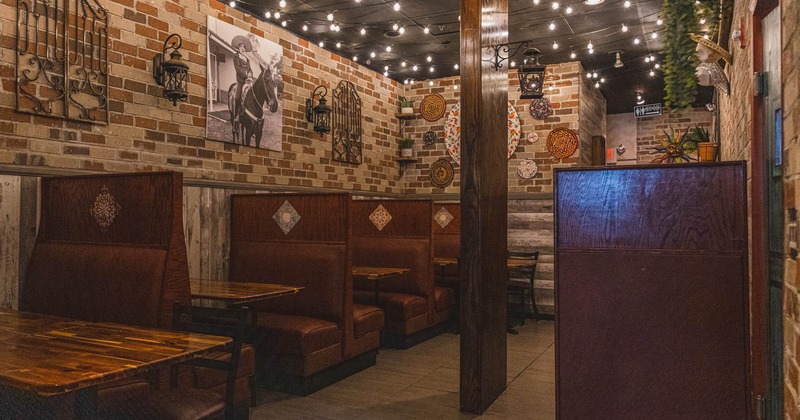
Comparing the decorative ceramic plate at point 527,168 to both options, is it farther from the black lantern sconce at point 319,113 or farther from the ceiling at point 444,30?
the black lantern sconce at point 319,113

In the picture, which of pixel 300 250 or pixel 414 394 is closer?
pixel 414 394

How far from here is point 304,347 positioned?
3.58m

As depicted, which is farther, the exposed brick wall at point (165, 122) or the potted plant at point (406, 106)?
the potted plant at point (406, 106)

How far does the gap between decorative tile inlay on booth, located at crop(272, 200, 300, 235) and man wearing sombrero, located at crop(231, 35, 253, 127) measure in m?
1.04

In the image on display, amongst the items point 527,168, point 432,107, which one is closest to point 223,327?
point 527,168

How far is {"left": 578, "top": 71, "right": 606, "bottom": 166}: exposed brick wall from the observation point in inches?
262

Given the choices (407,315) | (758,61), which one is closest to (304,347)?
(407,315)

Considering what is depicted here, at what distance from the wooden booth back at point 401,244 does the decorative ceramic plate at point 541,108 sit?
2222mm

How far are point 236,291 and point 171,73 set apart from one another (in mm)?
1745

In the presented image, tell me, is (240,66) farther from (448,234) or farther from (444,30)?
(448,234)

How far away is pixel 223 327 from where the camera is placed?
2.43 meters

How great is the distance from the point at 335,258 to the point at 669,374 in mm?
2324

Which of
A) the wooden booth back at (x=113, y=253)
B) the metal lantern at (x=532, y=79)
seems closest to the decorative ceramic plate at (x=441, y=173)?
the metal lantern at (x=532, y=79)

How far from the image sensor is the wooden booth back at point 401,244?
518 centimetres
